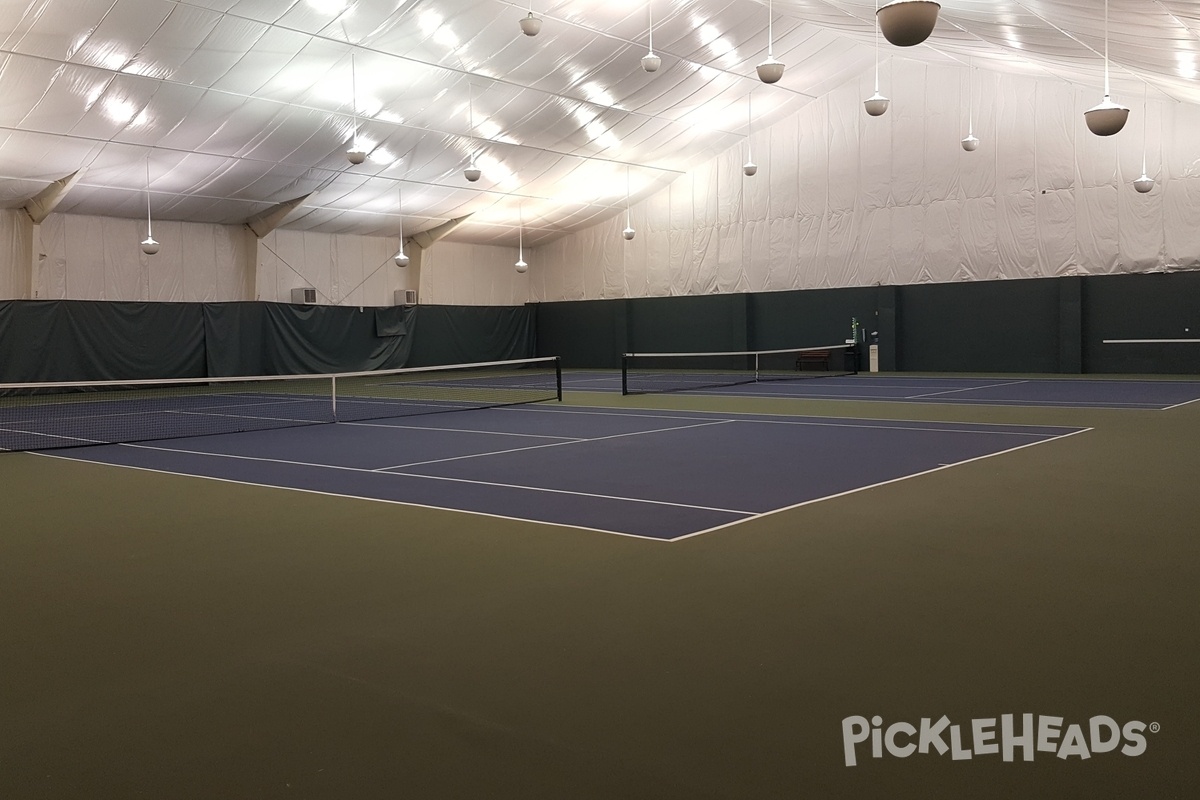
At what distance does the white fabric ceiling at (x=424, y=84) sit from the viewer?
1530 cm

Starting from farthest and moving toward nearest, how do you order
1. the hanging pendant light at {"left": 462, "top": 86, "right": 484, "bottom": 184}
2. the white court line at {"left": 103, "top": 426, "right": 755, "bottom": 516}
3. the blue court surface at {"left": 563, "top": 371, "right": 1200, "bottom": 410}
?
1. the hanging pendant light at {"left": 462, "top": 86, "right": 484, "bottom": 184}
2. the blue court surface at {"left": 563, "top": 371, "right": 1200, "bottom": 410}
3. the white court line at {"left": 103, "top": 426, "right": 755, "bottom": 516}

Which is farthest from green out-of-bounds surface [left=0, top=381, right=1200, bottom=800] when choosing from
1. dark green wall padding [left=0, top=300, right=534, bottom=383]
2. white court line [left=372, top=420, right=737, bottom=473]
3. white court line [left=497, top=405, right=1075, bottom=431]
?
dark green wall padding [left=0, top=300, right=534, bottom=383]

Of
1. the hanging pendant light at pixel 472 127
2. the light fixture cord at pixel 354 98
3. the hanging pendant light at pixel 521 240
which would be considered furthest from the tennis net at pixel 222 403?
the light fixture cord at pixel 354 98

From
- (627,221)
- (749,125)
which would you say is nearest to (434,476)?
(749,125)

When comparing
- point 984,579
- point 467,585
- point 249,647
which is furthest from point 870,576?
point 249,647

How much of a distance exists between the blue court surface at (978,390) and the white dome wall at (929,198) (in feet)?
12.7

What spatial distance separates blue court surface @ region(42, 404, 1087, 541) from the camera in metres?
6.76

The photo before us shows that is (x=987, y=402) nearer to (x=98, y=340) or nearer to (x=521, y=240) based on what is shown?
(x=521, y=240)

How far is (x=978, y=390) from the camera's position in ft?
57.6

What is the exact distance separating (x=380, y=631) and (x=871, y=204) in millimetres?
23829

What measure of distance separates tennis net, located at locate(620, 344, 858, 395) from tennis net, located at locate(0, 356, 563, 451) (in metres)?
2.28

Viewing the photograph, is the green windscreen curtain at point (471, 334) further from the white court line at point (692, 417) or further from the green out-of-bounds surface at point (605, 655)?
the green out-of-bounds surface at point (605, 655)

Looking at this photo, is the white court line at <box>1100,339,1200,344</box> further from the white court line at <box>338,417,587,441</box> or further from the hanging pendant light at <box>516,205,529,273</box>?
the white court line at <box>338,417,587,441</box>

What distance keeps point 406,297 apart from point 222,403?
12135 mm
